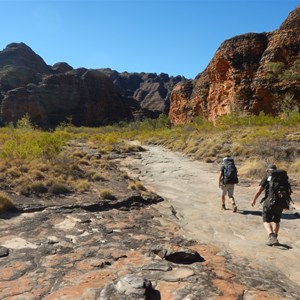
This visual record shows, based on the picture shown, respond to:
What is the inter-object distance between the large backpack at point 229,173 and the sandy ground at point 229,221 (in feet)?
2.63

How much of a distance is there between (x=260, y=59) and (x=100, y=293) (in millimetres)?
45627

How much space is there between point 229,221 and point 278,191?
194 centimetres

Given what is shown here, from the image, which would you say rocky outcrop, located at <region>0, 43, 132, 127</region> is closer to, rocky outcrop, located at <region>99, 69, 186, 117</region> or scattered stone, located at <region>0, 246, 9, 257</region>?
rocky outcrop, located at <region>99, 69, 186, 117</region>

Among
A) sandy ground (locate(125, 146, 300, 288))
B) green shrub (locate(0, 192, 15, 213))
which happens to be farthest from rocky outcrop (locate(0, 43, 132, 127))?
green shrub (locate(0, 192, 15, 213))

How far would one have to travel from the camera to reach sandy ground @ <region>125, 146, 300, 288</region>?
235 inches

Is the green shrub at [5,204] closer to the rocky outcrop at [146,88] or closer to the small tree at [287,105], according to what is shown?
the small tree at [287,105]

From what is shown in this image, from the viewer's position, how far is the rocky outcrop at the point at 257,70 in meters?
41.5

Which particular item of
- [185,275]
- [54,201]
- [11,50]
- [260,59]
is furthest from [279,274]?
[11,50]

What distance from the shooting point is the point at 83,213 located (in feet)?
27.6

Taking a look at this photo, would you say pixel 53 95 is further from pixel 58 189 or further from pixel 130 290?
pixel 130 290

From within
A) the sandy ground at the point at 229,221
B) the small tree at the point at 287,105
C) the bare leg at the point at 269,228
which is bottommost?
the sandy ground at the point at 229,221

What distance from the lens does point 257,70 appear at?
147 ft

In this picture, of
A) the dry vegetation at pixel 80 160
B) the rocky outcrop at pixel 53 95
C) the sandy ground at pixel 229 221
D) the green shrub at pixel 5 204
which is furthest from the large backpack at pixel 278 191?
the rocky outcrop at pixel 53 95

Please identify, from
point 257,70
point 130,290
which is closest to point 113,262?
point 130,290
